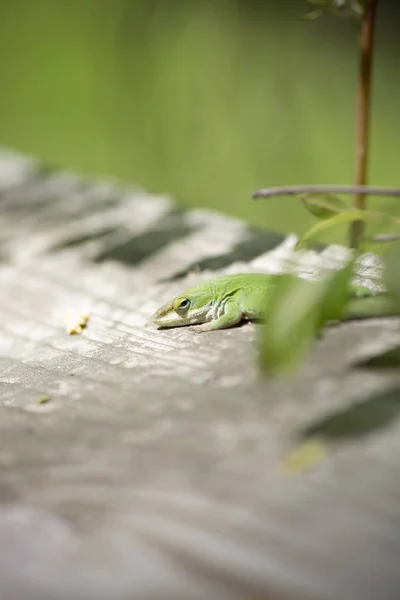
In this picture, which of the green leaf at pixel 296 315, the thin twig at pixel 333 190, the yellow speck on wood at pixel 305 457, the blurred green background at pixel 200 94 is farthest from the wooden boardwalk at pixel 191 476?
the blurred green background at pixel 200 94

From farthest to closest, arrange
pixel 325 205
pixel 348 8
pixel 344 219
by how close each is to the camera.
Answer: pixel 348 8, pixel 325 205, pixel 344 219

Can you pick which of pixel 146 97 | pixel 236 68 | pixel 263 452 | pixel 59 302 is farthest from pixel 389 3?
pixel 263 452

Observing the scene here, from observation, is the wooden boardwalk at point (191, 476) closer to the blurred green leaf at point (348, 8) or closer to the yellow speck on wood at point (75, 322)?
the yellow speck on wood at point (75, 322)

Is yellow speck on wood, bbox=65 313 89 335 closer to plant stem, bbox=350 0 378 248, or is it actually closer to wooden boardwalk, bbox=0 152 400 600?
wooden boardwalk, bbox=0 152 400 600

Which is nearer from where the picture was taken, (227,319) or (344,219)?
(344,219)

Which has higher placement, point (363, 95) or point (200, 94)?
point (200, 94)

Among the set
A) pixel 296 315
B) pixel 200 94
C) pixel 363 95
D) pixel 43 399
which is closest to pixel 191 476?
pixel 296 315

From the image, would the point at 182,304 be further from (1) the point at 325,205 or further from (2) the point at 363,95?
(2) the point at 363,95
